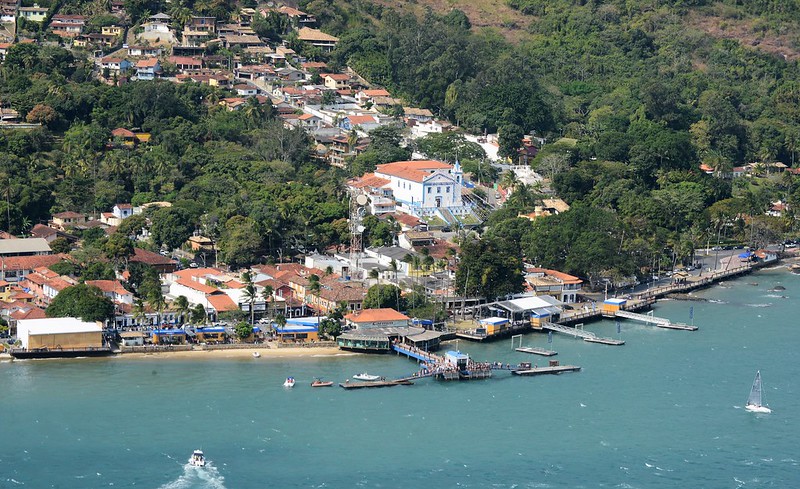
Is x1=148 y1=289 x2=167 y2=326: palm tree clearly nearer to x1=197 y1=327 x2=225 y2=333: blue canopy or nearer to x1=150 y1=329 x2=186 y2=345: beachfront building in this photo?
x1=150 y1=329 x2=186 y2=345: beachfront building

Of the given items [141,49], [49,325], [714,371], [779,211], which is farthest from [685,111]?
[49,325]

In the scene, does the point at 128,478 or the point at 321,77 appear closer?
the point at 128,478

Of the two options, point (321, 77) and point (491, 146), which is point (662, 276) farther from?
point (321, 77)

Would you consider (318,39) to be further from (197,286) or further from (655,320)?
(655,320)

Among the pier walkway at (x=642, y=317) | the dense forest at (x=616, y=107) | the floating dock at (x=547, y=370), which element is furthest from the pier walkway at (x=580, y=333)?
the floating dock at (x=547, y=370)

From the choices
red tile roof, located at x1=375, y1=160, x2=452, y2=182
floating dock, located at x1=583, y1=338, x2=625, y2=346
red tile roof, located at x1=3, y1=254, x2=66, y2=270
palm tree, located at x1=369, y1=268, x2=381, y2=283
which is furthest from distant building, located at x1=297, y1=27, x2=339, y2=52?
floating dock, located at x1=583, y1=338, x2=625, y2=346

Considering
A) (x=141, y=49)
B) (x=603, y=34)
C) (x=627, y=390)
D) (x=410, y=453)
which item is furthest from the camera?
(x=603, y=34)

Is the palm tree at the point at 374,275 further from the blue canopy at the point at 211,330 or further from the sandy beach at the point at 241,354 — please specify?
the blue canopy at the point at 211,330
